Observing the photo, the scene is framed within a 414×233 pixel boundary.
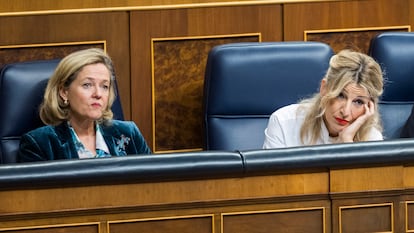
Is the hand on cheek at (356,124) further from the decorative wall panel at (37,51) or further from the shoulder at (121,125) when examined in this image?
the decorative wall panel at (37,51)

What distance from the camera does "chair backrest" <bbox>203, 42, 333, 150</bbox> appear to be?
10.7ft

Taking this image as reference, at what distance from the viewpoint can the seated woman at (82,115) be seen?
2896mm

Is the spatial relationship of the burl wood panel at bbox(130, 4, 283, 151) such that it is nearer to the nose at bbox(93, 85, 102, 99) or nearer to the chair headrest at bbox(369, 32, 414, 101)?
the chair headrest at bbox(369, 32, 414, 101)

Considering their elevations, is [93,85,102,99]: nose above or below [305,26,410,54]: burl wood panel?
below

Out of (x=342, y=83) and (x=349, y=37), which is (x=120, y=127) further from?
(x=349, y=37)

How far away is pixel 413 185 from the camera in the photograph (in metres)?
2.37

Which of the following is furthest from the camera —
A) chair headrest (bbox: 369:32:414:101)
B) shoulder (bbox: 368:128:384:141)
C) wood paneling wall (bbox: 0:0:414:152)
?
wood paneling wall (bbox: 0:0:414:152)

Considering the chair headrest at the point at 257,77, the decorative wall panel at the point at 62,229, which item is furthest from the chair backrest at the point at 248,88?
the decorative wall panel at the point at 62,229

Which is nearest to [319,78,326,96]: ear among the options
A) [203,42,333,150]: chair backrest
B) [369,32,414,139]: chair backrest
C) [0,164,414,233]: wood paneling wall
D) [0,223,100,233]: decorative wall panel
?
[203,42,333,150]: chair backrest

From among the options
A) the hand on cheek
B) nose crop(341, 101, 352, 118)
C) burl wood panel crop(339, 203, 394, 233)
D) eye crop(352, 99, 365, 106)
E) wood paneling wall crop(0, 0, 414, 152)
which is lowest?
burl wood panel crop(339, 203, 394, 233)

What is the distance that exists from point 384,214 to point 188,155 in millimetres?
468

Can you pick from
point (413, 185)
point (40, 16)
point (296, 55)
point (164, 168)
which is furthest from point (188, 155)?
point (40, 16)

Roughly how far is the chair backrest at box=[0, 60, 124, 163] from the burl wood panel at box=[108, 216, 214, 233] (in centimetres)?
89

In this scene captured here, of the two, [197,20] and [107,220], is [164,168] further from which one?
[197,20]
